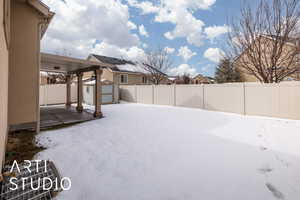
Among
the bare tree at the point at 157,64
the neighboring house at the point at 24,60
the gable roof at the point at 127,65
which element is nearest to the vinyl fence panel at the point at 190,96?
the neighboring house at the point at 24,60

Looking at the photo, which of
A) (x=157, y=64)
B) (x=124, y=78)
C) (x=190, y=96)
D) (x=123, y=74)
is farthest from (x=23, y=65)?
(x=157, y=64)

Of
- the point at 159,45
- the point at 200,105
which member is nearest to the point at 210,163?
the point at 200,105

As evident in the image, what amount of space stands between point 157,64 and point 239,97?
14.5 metres

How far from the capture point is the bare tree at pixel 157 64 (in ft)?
67.9

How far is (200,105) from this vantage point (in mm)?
9836

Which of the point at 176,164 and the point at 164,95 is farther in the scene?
the point at 164,95

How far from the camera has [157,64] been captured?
21.2 metres

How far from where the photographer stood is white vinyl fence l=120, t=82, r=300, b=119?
6.71 meters

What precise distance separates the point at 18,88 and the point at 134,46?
20.3 m

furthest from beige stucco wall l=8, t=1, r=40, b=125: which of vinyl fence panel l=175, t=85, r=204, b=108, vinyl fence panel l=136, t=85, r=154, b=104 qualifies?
vinyl fence panel l=136, t=85, r=154, b=104

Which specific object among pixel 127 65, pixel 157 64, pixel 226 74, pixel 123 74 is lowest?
pixel 226 74

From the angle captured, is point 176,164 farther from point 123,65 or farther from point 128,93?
point 123,65

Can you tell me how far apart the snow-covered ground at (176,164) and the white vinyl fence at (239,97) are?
9.06 ft

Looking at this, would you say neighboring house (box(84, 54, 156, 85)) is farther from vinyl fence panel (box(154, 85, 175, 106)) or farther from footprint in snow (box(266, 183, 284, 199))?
footprint in snow (box(266, 183, 284, 199))
